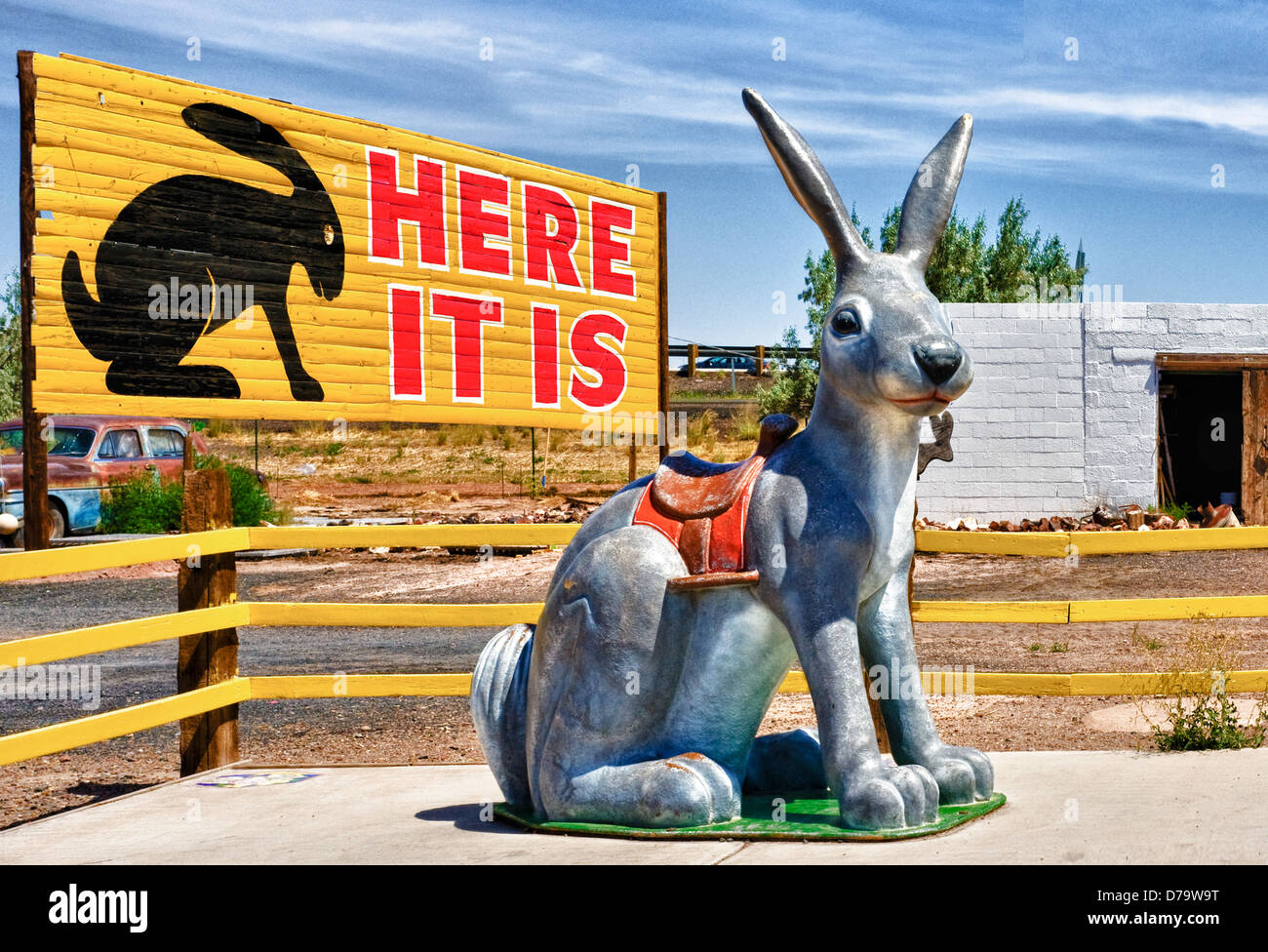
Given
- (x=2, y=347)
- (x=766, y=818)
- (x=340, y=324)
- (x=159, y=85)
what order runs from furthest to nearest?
1. (x=2, y=347)
2. (x=340, y=324)
3. (x=159, y=85)
4. (x=766, y=818)

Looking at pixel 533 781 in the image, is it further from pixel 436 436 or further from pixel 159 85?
pixel 436 436

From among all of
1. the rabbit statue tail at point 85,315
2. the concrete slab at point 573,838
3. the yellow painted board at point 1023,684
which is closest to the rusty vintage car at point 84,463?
the rabbit statue tail at point 85,315

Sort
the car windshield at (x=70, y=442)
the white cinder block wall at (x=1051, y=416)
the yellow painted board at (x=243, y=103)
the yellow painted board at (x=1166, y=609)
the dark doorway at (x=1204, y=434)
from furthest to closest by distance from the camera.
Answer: the dark doorway at (x=1204, y=434) < the car windshield at (x=70, y=442) < the white cinder block wall at (x=1051, y=416) < the yellow painted board at (x=243, y=103) < the yellow painted board at (x=1166, y=609)

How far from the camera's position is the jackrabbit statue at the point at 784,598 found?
4.05m

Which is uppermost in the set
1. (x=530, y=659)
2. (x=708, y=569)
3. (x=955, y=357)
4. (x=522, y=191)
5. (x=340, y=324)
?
(x=522, y=191)

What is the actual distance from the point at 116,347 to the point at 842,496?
5283mm

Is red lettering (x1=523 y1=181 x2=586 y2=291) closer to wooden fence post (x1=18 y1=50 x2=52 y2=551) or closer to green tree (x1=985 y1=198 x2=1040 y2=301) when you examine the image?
wooden fence post (x1=18 y1=50 x2=52 y2=551)

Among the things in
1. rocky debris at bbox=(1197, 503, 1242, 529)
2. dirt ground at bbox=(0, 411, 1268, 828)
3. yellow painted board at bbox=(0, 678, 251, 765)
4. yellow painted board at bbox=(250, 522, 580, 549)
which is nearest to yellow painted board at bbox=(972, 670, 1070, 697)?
dirt ground at bbox=(0, 411, 1268, 828)

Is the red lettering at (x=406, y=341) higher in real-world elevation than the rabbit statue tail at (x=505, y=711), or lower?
higher

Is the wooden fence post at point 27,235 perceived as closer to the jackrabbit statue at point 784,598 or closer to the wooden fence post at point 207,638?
the wooden fence post at point 207,638

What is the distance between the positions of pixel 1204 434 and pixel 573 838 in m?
18.6

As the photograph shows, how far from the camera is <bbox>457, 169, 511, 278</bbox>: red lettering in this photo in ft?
36.2

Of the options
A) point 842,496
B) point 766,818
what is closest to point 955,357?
point 842,496

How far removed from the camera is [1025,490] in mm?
16781
